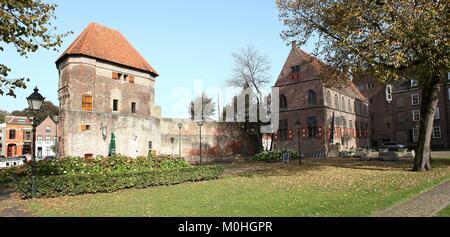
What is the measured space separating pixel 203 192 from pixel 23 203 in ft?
20.4

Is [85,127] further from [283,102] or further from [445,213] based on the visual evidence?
[445,213]

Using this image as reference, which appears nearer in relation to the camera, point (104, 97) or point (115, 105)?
point (104, 97)

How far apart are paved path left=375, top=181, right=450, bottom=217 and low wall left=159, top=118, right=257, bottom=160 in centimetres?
2869

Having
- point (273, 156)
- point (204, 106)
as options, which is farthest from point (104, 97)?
point (204, 106)

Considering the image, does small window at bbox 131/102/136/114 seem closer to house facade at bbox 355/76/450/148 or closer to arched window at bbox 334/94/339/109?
arched window at bbox 334/94/339/109

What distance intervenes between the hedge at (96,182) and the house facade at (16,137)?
60.9 m

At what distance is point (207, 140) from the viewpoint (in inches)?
1550

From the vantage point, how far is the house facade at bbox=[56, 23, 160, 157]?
91.0ft

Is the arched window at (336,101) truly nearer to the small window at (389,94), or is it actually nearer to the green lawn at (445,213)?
the small window at (389,94)

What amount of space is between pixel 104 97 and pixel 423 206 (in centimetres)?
2737

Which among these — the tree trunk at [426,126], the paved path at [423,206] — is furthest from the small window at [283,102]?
the paved path at [423,206]

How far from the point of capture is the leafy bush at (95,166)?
14.1 meters
